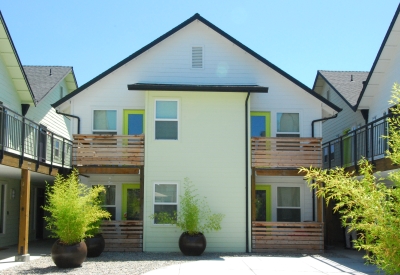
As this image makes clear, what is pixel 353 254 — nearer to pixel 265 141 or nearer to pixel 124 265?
pixel 265 141

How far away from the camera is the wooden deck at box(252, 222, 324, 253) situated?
17.7 meters

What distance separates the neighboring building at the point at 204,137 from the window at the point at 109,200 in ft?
0.12

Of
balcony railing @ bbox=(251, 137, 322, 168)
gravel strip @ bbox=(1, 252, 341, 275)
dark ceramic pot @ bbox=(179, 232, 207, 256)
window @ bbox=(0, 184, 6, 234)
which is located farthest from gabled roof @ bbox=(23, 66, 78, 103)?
balcony railing @ bbox=(251, 137, 322, 168)

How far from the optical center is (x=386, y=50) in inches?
685

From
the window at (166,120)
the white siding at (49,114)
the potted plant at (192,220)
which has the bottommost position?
the potted plant at (192,220)

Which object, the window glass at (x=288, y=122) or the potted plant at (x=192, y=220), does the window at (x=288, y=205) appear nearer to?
the window glass at (x=288, y=122)

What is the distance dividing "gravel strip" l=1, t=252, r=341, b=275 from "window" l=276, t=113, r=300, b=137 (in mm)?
4608

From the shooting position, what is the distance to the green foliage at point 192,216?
16609 millimetres

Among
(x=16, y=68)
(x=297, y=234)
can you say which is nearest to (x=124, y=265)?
(x=297, y=234)

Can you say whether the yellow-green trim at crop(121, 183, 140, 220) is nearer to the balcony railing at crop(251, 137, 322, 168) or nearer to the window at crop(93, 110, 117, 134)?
the window at crop(93, 110, 117, 134)

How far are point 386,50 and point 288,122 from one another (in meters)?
4.31

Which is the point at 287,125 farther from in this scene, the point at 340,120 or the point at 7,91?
the point at 7,91

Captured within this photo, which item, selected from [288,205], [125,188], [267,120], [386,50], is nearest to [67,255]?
[125,188]

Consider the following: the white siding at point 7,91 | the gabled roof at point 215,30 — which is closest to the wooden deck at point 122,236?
the gabled roof at point 215,30
